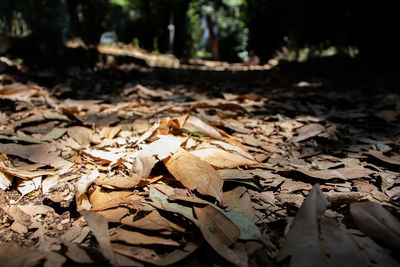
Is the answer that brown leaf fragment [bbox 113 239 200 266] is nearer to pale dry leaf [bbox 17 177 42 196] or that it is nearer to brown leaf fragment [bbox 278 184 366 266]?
brown leaf fragment [bbox 278 184 366 266]

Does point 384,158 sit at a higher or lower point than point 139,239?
higher

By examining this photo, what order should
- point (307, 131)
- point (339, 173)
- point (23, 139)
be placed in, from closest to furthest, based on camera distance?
1. point (339, 173)
2. point (23, 139)
3. point (307, 131)

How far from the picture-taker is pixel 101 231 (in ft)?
2.48

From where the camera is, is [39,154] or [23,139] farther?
[23,139]

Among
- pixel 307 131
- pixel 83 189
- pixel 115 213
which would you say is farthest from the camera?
pixel 307 131

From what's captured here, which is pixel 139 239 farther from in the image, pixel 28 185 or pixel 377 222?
pixel 377 222

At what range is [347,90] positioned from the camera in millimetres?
3039

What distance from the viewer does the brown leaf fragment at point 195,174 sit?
917mm

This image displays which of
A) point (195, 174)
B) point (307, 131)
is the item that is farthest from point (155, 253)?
point (307, 131)

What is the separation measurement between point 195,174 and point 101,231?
37 centimetres

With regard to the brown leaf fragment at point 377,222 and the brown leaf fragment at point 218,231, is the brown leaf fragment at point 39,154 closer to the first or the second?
the brown leaf fragment at point 218,231

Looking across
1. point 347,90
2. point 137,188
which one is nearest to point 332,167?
point 137,188

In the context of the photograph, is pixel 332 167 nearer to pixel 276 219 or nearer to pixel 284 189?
pixel 284 189

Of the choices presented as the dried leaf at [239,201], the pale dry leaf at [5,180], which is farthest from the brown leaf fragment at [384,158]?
the pale dry leaf at [5,180]
